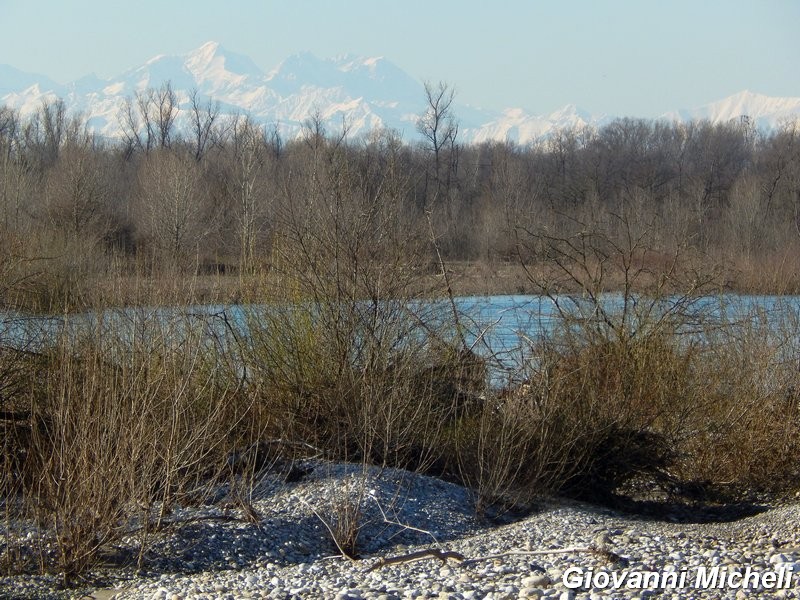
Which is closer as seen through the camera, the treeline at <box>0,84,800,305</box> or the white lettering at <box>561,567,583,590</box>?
the white lettering at <box>561,567,583,590</box>

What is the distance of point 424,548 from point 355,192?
4.33 metres

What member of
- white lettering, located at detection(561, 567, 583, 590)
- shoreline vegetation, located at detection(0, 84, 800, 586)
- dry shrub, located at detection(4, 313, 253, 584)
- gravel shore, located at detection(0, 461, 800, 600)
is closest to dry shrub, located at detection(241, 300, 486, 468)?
shoreline vegetation, located at detection(0, 84, 800, 586)

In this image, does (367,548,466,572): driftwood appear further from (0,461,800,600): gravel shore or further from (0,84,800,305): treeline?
(0,84,800,305): treeline

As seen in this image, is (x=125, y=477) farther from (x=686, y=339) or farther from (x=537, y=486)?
(x=686, y=339)

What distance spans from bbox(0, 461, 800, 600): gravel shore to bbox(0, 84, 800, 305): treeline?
2944 mm

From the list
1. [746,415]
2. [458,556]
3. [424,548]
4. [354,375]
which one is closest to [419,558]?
[458,556]

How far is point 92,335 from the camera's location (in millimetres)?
8398

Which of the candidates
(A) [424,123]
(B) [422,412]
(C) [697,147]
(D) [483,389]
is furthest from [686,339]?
(C) [697,147]

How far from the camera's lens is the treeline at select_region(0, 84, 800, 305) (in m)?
10.6

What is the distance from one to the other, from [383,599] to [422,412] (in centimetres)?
409

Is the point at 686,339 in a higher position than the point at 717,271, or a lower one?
lower

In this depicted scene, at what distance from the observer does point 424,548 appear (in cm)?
705

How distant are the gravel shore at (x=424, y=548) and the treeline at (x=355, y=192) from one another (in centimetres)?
294

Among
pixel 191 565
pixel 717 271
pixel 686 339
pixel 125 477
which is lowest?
pixel 191 565
